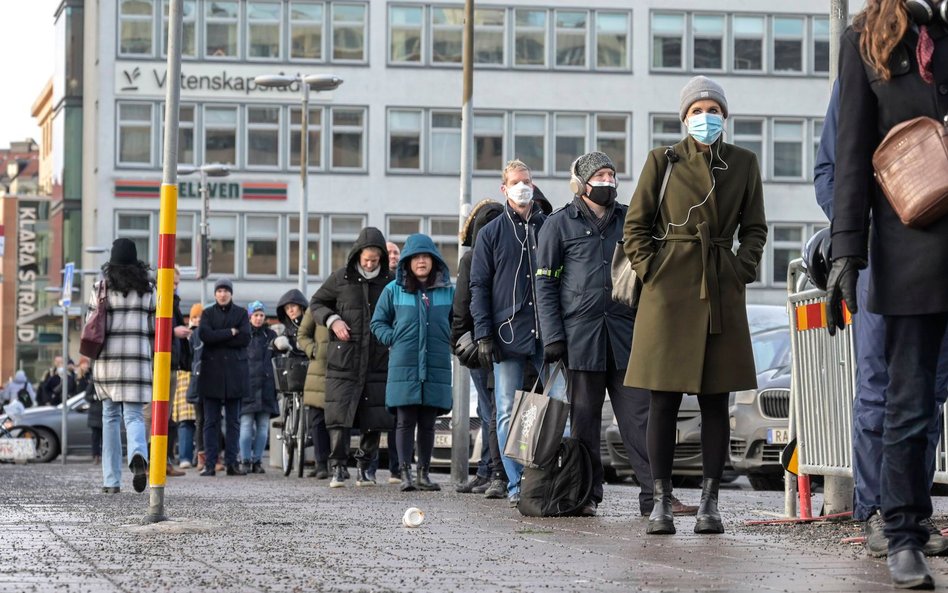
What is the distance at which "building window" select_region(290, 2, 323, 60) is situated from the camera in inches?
2219

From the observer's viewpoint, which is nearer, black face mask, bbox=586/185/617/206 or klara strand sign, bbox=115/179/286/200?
black face mask, bbox=586/185/617/206

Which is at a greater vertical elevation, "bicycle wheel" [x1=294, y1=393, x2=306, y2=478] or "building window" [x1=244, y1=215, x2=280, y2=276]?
"building window" [x1=244, y1=215, x2=280, y2=276]

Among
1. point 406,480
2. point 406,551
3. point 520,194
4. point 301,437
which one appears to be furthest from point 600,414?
point 301,437

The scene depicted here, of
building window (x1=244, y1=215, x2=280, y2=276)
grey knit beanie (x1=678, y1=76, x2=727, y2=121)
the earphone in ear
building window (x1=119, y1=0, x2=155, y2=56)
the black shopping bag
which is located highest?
building window (x1=119, y1=0, x2=155, y2=56)

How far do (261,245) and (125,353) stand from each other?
4215 centimetres

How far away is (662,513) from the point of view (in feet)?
28.3

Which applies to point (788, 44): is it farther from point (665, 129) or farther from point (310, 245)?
point (310, 245)

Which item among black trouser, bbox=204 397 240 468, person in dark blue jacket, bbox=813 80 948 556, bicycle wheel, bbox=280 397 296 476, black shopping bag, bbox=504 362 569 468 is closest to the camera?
person in dark blue jacket, bbox=813 80 948 556

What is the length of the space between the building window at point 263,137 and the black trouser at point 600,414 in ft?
152

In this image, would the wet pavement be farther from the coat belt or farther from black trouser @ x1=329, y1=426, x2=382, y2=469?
black trouser @ x1=329, y1=426, x2=382, y2=469

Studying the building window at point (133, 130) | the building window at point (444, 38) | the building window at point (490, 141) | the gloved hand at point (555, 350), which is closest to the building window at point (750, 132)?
the building window at point (490, 141)

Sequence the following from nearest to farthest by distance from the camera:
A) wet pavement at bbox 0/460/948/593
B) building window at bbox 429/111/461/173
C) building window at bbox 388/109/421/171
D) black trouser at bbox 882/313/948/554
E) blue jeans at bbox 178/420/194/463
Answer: black trouser at bbox 882/313/948/554, wet pavement at bbox 0/460/948/593, blue jeans at bbox 178/420/194/463, building window at bbox 388/109/421/171, building window at bbox 429/111/461/173

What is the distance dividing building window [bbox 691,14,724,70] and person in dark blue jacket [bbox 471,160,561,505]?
46.3 meters

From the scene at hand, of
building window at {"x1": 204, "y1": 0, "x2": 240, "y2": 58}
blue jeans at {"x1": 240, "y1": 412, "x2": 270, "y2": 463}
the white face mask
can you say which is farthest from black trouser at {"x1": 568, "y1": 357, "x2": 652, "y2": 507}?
building window at {"x1": 204, "y1": 0, "x2": 240, "y2": 58}
